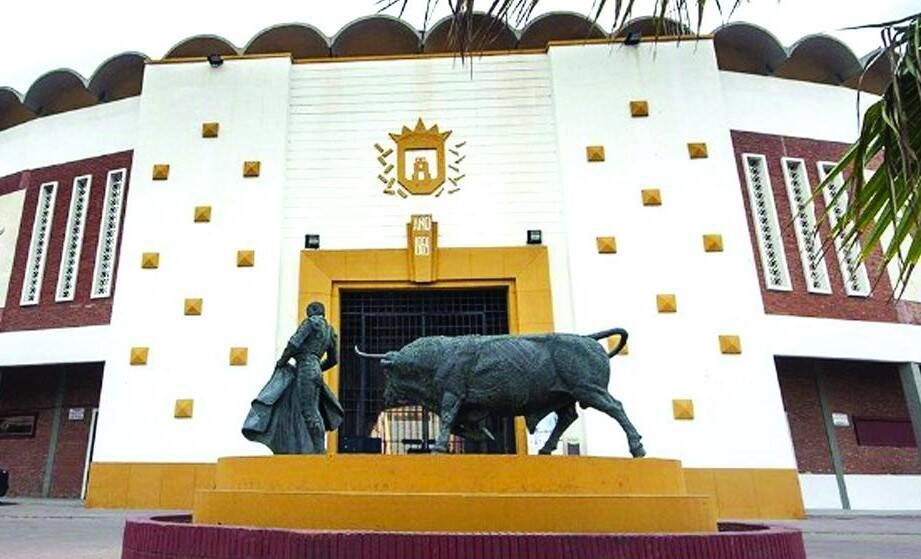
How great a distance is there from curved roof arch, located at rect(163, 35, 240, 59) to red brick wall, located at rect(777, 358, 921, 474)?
1414 cm

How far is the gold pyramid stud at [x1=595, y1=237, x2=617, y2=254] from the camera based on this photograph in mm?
12805

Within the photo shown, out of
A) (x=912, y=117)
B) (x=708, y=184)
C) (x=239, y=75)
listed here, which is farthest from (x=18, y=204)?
(x=912, y=117)

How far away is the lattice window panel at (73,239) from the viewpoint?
14570 millimetres

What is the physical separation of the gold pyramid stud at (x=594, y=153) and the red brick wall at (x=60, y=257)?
31.5 feet

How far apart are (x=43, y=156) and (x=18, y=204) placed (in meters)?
1.24

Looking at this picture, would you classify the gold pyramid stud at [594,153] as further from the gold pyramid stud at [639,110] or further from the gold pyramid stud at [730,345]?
the gold pyramid stud at [730,345]

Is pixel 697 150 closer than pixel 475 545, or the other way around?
pixel 475 545

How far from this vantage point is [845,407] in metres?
15.1

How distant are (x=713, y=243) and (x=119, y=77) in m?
13.7

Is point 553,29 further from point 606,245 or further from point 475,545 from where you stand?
point 475,545

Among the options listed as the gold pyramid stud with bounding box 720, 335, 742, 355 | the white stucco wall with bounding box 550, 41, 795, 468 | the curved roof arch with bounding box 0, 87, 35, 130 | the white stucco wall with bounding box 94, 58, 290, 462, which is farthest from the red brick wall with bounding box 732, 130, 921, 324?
the curved roof arch with bounding box 0, 87, 35, 130

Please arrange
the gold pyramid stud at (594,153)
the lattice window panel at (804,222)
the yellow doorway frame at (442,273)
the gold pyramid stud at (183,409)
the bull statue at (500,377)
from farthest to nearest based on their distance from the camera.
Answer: the lattice window panel at (804,222), the gold pyramid stud at (594,153), the yellow doorway frame at (442,273), the gold pyramid stud at (183,409), the bull statue at (500,377)

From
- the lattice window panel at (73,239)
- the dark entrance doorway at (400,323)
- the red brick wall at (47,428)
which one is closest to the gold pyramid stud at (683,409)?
the dark entrance doorway at (400,323)

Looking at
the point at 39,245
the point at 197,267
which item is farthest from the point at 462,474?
the point at 39,245
